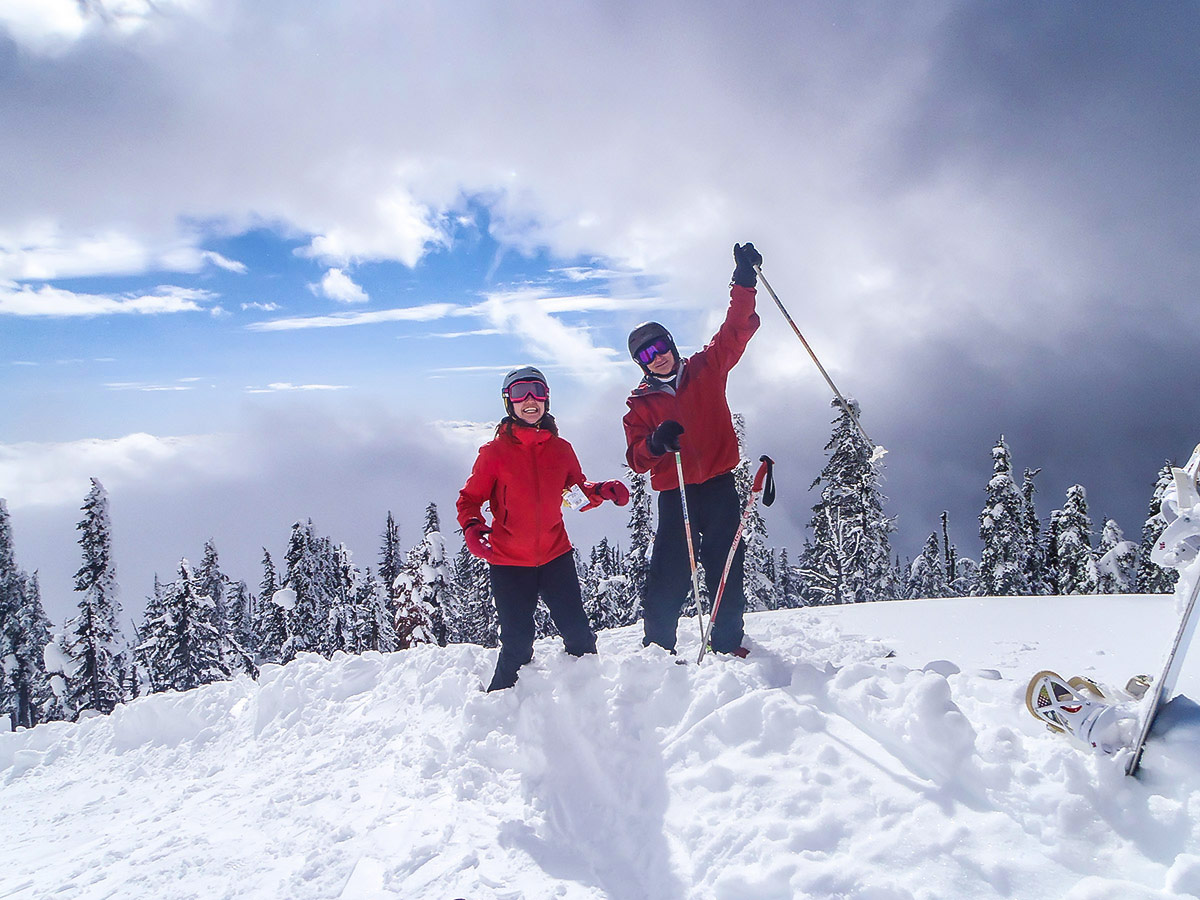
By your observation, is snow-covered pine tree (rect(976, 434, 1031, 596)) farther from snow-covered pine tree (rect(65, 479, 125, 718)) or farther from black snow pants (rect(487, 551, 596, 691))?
snow-covered pine tree (rect(65, 479, 125, 718))

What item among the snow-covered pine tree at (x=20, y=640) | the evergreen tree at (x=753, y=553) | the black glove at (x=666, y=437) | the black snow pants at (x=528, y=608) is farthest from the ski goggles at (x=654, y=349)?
the snow-covered pine tree at (x=20, y=640)

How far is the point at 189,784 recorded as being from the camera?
16.8 feet

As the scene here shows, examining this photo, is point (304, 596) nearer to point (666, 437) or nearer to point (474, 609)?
point (474, 609)

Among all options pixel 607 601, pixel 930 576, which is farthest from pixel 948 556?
pixel 607 601

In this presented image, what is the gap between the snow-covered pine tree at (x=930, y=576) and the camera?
Answer: 41.7m

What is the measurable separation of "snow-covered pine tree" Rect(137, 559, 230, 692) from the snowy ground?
840 inches

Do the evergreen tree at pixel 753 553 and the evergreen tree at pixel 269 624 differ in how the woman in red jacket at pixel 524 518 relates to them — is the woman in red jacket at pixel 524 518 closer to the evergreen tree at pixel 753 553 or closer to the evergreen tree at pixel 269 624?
the evergreen tree at pixel 753 553

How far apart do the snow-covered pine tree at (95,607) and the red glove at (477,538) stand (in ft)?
79.9

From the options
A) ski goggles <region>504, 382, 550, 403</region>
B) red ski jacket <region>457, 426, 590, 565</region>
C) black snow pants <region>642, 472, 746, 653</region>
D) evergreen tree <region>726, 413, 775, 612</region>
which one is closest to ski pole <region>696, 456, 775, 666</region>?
black snow pants <region>642, 472, 746, 653</region>

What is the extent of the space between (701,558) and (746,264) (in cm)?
257

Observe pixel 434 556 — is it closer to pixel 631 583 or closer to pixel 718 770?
pixel 631 583

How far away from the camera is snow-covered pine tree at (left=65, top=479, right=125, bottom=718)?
22938 millimetres

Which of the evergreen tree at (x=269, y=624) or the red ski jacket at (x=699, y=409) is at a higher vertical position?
the red ski jacket at (x=699, y=409)

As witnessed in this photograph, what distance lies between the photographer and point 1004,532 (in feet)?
82.4
